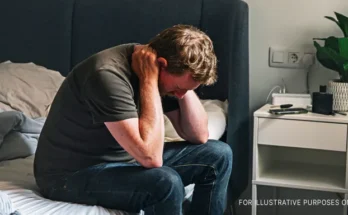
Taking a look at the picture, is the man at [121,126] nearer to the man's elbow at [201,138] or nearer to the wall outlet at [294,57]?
the man's elbow at [201,138]

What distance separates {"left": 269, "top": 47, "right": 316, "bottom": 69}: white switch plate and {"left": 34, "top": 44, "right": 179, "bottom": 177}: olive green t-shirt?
109 cm

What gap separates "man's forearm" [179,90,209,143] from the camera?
1959 mm

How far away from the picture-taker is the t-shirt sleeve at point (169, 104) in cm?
197

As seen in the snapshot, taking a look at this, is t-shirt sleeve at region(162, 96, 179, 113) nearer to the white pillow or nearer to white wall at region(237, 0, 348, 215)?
the white pillow

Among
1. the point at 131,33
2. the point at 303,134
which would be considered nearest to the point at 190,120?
the point at 303,134

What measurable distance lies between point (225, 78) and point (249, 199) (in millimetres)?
683

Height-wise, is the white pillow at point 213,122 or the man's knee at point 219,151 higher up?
the white pillow at point 213,122

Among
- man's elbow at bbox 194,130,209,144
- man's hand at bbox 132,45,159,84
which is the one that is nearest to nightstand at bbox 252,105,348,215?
man's elbow at bbox 194,130,209,144

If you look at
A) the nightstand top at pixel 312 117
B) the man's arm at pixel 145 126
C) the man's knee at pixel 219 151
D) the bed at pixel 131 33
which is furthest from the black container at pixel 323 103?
the man's arm at pixel 145 126

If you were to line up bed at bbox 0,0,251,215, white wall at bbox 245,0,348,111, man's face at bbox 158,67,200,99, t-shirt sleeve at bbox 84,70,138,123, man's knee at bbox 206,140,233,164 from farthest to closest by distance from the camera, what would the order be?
white wall at bbox 245,0,348,111 < bed at bbox 0,0,251,215 < man's knee at bbox 206,140,233,164 < man's face at bbox 158,67,200,99 < t-shirt sleeve at bbox 84,70,138,123

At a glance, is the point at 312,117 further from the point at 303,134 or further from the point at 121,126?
the point at 121,126

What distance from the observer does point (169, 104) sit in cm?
198

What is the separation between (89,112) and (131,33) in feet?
3.43

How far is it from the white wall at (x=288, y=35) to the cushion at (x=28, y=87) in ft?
2.98
